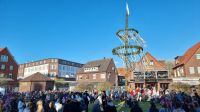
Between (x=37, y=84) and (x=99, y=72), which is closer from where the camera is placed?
(x=37, y=84)

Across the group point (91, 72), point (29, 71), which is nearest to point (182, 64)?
point (91, 72)

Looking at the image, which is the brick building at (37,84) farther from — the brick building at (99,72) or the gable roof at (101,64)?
the gable roof at (101,64)

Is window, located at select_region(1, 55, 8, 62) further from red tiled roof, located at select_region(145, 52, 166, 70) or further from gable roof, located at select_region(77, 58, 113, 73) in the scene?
red tiled roof, located at select_region(145, 52, 166, 70)

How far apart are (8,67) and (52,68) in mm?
34823

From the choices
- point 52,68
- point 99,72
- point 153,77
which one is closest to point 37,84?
point 99,72

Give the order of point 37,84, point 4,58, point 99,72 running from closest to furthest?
1. point 37,84
2. point 4,58
3. point 99,72

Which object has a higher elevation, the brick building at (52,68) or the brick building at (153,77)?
the brick building at (52,68)

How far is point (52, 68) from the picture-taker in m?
99.1

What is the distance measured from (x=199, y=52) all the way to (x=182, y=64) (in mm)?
4603

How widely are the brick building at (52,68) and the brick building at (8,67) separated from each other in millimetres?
32145

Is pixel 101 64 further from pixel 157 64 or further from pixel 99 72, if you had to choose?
pixel 157 64

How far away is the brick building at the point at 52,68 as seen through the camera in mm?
98812

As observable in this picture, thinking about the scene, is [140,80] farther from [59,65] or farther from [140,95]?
[59,65]

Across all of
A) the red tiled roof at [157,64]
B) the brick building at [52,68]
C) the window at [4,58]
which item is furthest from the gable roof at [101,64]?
the brick building at [52,68]
